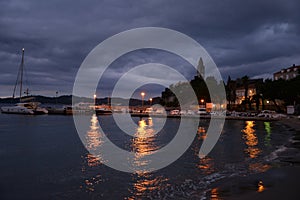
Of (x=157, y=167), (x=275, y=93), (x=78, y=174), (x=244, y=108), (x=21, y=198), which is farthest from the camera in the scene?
(x=244, y=108)

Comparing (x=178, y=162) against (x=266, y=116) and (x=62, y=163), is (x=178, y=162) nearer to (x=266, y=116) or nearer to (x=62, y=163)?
(x=62, y=163)

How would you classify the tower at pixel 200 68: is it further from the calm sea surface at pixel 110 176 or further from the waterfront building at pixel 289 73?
the calm sea surface at pixel 110 176

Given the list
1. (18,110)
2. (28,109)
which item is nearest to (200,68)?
(28,109)

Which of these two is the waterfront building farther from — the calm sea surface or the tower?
the calm sea surface

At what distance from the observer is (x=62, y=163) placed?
53.9 feet

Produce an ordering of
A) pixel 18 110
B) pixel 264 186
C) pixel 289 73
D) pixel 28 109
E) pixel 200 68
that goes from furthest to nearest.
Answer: pixel 200 68 → pixel 289 73 → pixel 18 110 → pixel 28 109 → pixel 264 186

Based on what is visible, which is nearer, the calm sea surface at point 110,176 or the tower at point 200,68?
the calm sea surface at point 110,176

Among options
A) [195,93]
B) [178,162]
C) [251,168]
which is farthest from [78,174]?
[195,93]

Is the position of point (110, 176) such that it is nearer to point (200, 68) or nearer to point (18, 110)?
point (18, 110)

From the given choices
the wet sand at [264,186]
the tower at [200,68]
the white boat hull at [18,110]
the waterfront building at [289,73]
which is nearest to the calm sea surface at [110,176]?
the wet sand at [264,186]

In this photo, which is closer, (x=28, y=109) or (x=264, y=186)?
(x=264, y=186)

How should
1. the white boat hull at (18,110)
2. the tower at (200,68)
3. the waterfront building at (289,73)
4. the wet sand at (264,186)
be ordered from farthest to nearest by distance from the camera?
the tower at (200,68), the waterfront building at (289,73), the white boat hull at (18,110), the wet sand at (264,186)

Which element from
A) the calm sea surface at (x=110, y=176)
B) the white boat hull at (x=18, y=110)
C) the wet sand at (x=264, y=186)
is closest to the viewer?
the wet sand at (x=264, y=186)

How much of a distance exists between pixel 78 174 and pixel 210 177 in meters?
6.32
